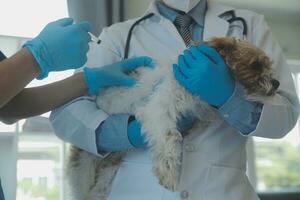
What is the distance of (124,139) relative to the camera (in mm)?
1287

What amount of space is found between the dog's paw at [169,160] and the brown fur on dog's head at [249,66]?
0.28 meters

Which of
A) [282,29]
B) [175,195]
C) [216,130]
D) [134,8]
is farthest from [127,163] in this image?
[282,29]

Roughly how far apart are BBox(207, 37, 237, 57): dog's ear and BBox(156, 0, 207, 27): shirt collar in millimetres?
191

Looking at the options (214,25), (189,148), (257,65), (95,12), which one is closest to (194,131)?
(189,148)

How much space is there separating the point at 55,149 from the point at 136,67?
1.41 m

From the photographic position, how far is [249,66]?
1.28 meters

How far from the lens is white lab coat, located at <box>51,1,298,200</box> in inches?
48.9

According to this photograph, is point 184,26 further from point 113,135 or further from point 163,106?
point 113,135

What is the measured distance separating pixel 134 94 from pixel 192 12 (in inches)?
14.9

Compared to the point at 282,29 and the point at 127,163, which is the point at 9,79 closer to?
the point at 127,163

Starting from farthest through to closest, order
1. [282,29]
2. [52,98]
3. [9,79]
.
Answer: [282,29] → [52,98] → [9,79]

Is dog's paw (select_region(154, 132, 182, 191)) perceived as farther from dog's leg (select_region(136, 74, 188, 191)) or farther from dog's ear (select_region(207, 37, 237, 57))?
dog's ear (select_region(207, 37, 237, 57))

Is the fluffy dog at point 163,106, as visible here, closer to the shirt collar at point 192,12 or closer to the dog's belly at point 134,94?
the dog's belly at point 134,94

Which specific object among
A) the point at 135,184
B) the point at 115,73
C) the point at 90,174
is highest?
the point at 115,73
